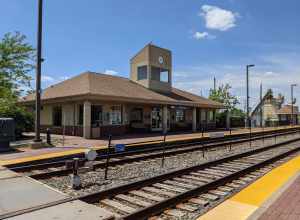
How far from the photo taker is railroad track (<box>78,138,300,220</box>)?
5410 mm

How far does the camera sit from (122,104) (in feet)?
74.8

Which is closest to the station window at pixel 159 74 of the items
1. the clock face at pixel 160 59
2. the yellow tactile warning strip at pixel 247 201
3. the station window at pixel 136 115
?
the clock face at pixel 160 59

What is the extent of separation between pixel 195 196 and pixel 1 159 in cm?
822

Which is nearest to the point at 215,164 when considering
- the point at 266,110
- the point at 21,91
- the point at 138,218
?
the point at 138,218

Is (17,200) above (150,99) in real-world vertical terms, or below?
below

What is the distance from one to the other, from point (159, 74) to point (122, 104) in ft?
26.5

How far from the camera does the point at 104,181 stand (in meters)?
7.88

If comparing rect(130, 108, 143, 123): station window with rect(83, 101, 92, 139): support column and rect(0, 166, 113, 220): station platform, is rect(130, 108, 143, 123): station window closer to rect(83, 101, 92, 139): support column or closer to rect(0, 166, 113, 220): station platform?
rect(83, 101, 92, 139): support column

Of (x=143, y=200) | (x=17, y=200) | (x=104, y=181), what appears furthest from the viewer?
(x=104, y=181)

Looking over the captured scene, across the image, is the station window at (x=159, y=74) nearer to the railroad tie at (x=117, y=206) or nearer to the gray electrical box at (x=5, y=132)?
the gray electrical box at (x=5, y=132)

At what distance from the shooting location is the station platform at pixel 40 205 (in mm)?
4598

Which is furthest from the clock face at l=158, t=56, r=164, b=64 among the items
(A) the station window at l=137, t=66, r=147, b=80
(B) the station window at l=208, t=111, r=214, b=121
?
(B) the station window at l=208, t=111, r=214, b=121

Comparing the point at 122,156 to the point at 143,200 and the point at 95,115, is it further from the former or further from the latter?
the point at 95,115

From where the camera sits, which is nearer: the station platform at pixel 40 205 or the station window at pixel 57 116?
the station platform at pixel 40 205
